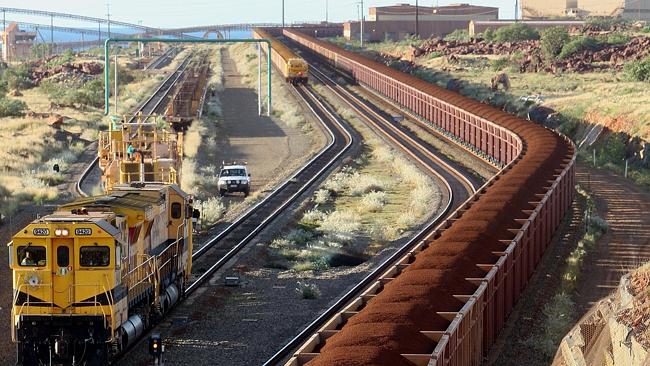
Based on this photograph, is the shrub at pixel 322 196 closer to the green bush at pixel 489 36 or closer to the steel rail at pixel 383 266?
the steel rail at pixel 383 266

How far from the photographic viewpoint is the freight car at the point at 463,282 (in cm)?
1630

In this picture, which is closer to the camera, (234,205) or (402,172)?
(234,205)

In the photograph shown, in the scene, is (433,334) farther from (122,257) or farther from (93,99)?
(93,99)

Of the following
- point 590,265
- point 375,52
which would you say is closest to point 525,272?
point 590,265

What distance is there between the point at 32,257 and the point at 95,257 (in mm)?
1172

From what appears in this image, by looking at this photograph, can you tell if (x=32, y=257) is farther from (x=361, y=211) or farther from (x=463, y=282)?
(x=361, y=211)

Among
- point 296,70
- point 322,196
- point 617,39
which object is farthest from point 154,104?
point 617,39

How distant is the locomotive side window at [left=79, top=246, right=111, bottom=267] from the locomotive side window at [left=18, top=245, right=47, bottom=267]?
0.70 m

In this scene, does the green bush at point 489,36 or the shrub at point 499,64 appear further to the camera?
the green bush at point 489,36

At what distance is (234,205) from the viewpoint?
4750 cm

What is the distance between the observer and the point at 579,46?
4375 inches

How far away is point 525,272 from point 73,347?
10.8 m

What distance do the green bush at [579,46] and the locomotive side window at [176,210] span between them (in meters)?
84.4

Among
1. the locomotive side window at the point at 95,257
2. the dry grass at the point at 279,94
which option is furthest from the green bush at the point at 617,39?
the locomotive side window at the point at 95,257
